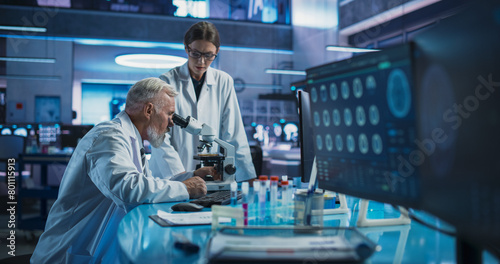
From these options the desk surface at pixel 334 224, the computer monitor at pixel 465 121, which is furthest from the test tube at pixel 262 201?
the computer monitor at pixel 465 121

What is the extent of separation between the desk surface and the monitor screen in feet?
0.41

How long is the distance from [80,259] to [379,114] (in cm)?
126

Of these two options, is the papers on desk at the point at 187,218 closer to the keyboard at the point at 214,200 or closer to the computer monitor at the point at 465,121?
the keyboard at the point at 214,200

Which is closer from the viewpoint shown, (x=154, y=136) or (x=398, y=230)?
(x=398, y=230)

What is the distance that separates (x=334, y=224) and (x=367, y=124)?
404mm

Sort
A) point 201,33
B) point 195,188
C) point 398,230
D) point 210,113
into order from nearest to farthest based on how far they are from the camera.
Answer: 1. point 398,230
2. point 195,188
3. point 201,33
4. point 210,113

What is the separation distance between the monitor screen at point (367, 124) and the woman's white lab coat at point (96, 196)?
2.33ft

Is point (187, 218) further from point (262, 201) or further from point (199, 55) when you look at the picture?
point (199, 55)

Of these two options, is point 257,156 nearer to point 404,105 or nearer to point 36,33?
point 404,105

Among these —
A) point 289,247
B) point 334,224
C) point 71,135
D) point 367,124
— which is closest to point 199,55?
point 334,224

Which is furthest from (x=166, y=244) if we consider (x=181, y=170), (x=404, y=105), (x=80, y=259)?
(x=181, y=170)

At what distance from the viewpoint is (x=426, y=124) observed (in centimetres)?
82

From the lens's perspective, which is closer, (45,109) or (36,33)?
(36,33)

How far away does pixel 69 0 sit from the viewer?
8773mm
